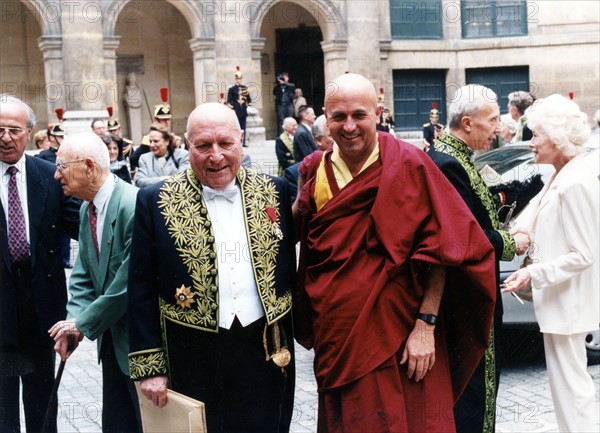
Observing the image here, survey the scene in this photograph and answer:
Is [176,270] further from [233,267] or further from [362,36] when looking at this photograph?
[362,36]

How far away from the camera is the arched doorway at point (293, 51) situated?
31672 mm

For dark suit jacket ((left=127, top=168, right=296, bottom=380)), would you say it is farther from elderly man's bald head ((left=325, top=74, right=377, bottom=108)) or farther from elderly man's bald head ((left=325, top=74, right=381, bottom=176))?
elderly man's bald head ((left=325, top=74, right=377, bottom=108))

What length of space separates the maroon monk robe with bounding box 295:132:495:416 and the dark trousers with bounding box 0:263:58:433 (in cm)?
214

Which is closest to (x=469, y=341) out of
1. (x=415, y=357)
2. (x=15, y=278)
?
(x=415, y=357)

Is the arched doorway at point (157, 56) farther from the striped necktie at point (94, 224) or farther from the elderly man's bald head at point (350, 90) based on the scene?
the elderly man's bald head at point (350, 90)

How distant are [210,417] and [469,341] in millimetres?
1277

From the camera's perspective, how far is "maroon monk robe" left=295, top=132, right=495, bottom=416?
3.72 metres


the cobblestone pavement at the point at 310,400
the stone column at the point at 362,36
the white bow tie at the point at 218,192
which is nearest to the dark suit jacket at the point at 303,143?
the cobblestone pavement at the point at 310,400

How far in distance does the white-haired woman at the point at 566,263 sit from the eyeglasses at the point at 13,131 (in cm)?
301

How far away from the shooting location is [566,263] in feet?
16.1

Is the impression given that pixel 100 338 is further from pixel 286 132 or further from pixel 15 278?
pixel 286 132

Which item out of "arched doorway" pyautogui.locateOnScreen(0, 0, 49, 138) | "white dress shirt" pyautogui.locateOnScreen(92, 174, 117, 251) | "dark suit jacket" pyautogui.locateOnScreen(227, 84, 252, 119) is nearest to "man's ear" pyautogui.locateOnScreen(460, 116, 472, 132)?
"white dress shirt" pyautogui.locateOnScreen(92, 174, 117, 251)

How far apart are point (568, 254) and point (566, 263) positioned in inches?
2.3

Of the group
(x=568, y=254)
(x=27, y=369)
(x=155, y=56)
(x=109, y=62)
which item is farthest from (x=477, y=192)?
(x=155, y=56)
